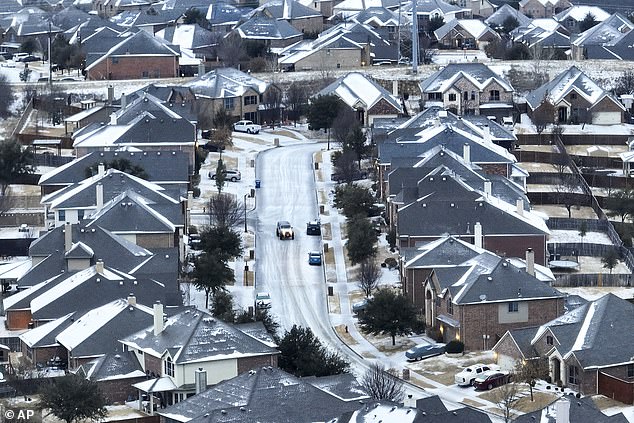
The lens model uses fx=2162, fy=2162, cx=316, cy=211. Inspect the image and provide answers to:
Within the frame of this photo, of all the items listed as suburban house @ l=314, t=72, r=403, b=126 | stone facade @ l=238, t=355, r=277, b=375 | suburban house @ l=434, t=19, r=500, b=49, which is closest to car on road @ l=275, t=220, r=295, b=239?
stone facade @ l=238, t=355, r=277, b=375

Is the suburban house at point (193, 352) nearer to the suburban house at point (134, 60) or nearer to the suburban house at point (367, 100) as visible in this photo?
the suburban house at point (367, 100)

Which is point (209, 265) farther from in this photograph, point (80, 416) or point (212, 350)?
point (80, 416)

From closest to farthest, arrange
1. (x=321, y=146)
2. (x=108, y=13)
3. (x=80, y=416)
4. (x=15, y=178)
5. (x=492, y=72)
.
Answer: (x=80, y=416), (x=15, y=178), (x=321, y=146), (x=492, y=72), (x=108, y=13)

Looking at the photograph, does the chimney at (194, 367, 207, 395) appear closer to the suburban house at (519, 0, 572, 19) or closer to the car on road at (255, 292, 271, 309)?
the car on road at (255, 292, 271, 309)

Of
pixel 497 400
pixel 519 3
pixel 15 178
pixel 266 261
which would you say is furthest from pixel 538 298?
pixel 519 3

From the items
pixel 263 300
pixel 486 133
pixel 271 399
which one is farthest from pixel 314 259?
pixel 271 399

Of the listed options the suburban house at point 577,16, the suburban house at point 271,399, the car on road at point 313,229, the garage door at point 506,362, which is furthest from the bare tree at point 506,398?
the suburban house at point 577,16

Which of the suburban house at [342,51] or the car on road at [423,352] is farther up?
the suburban house at [342,51]
